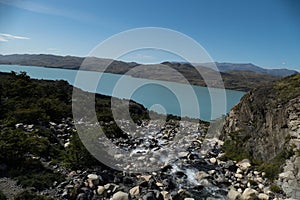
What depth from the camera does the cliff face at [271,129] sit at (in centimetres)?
1077

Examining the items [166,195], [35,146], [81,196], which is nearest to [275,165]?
[166,195]

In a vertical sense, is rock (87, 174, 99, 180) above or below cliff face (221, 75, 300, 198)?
→ below

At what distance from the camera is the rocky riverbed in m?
8.81

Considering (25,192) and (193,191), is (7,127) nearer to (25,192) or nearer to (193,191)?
(25,192)

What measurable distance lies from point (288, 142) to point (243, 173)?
236 cm

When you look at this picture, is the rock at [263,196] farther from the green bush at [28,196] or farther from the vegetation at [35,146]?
the green bush at [28,196]

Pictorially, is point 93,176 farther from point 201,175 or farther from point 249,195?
point 249,195

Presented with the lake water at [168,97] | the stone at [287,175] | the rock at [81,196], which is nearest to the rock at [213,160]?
the stone at [287,175]

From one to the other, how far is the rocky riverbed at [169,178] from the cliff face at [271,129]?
2.71 ft

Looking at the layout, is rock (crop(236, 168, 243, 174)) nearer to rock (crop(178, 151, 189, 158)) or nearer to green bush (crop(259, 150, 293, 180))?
green bush (crop(259, 150, 293, 180))

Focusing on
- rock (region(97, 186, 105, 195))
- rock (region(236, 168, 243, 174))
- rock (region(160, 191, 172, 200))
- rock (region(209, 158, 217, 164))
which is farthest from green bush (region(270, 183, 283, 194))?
rock (region(97, 186, 105, 195))

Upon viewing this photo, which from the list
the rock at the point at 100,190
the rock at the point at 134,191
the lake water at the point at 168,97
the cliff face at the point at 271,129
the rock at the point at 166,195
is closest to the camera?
the rock at the point at 100,190

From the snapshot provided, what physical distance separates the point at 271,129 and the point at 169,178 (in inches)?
235

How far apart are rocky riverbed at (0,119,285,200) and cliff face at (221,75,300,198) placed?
825mm
